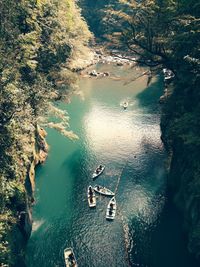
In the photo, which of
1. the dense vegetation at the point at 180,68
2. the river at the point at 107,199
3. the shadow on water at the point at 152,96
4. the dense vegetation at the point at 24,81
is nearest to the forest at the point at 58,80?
the dense vegetation at the point at 180,68

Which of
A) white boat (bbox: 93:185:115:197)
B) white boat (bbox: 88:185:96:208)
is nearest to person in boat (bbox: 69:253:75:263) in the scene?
white boat (bbox: 88:185:96:208)

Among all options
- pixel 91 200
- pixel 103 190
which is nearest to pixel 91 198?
pixel 91 200

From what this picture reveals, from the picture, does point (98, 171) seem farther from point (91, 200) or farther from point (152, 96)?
point (152, 96)

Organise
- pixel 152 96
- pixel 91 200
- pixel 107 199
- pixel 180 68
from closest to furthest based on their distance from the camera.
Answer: pixel 180 68, pixel 91 200, pixel 107 199, pixel 152 96

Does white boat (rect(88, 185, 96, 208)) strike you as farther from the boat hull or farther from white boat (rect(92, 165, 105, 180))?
white boat (rect(92, 165, 105, 180))

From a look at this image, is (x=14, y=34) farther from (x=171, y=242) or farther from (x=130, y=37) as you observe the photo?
(x=171, y=242)
